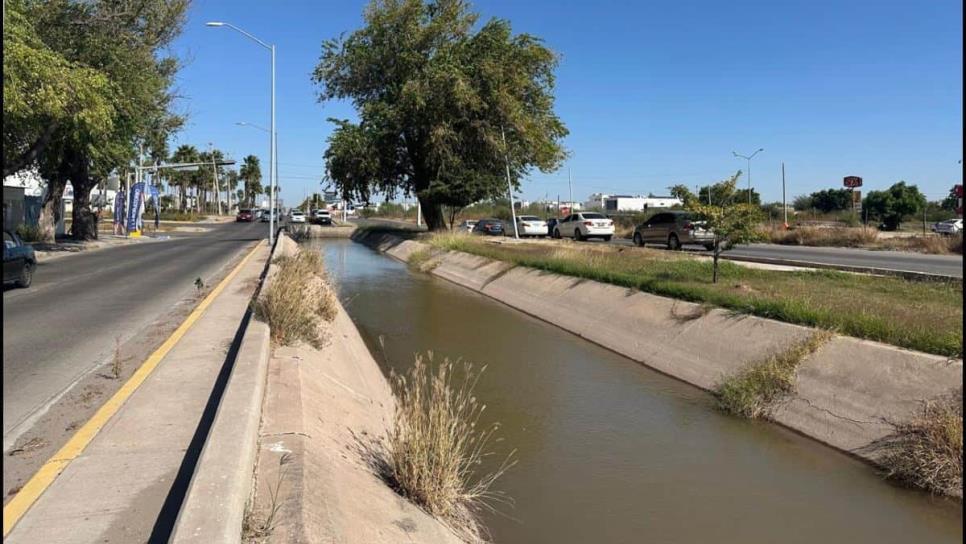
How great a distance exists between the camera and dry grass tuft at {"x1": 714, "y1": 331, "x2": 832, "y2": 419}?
8.15 meters

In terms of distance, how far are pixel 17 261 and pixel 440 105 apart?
2283 centimetres

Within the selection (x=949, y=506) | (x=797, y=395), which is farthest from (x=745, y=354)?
(x=949, y=506)

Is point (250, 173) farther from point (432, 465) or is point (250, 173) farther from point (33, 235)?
point (432, 465)

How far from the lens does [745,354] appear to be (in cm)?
919

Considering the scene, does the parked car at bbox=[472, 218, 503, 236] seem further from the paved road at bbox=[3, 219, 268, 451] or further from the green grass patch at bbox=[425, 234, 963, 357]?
the green grass patch at bbox=[425, 234, 963, 357]

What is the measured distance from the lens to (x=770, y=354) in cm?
873

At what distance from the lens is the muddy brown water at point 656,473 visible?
552cm

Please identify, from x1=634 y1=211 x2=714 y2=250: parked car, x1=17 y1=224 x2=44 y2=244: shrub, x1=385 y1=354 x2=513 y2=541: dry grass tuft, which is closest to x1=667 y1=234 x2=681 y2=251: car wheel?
x1=634 y1=211 x2=714 y2=250: parked car

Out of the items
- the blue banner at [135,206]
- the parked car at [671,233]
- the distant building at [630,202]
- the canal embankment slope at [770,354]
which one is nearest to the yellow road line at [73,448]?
the canal embankment slope at [770,354]

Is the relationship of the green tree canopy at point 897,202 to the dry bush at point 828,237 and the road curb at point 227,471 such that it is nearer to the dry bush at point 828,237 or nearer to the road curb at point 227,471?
the dry bush at point 828,237

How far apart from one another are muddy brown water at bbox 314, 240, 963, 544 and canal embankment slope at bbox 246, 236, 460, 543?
1115 mm

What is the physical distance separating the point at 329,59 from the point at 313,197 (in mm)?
122306

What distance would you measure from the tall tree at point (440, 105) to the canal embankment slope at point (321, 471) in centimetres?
2873

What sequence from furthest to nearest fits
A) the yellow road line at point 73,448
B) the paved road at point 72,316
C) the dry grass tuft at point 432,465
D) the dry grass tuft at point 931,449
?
the paved road at point 72,316 → the dry grass tuft at point 931,449 → the dry grass tuft at point 432,465 → the yellow road line at point 73,448
